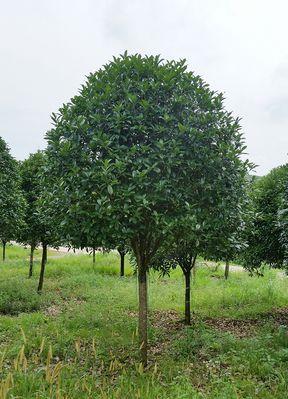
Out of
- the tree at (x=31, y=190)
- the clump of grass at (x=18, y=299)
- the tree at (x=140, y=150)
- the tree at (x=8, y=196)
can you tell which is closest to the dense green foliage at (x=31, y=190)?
the tree at (x=31, y=190)

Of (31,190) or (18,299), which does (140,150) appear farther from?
(31,190)

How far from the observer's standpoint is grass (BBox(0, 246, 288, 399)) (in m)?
6.12

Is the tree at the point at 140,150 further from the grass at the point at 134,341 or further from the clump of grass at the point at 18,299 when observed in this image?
the clump of grass at the point at 18,299

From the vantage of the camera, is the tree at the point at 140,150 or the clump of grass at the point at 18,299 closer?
the tree at the point at 140,150

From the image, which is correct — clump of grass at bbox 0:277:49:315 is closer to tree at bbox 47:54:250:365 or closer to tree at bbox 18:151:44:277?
tree at bbox 18:151:44:277

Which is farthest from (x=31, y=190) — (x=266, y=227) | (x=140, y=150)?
(x=140, y=150)

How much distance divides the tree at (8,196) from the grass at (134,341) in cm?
299

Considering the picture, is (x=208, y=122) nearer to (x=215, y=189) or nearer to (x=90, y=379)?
(x=215, y=189)

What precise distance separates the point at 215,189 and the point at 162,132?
1556 mm

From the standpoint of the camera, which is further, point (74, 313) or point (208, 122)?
point (74, 313)

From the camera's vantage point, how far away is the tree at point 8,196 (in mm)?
14211

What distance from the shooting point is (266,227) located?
42.0 ft

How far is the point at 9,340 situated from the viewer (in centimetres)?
1000

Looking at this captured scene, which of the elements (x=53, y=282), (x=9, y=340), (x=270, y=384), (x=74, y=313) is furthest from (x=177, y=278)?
(x=270, y=384)
